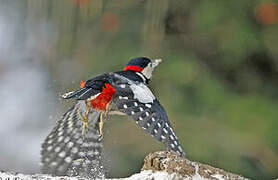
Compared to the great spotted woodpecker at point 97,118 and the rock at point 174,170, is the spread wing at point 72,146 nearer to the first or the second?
the great spotted woodpecker at point 97,118

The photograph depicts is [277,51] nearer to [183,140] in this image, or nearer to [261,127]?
[261,127]

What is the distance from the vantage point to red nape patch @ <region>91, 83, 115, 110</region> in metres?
1.67

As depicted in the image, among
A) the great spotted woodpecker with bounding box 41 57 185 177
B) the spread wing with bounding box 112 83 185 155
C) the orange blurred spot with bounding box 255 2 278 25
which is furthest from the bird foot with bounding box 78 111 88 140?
the orange blurred spot with bounding box 255 2 278 25

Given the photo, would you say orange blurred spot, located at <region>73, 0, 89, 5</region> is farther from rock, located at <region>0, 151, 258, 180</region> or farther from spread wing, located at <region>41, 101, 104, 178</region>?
rock, located at <region>0, 151, 258, 180</region>

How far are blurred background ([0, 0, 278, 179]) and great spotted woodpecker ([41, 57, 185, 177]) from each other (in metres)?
0.32

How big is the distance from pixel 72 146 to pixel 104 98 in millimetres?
296

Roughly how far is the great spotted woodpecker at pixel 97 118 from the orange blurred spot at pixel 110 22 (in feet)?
1.44

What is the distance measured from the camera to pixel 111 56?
7.91ft

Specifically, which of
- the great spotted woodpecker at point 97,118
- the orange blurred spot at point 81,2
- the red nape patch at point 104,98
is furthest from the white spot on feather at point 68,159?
the orange blurred spot at point 81,2

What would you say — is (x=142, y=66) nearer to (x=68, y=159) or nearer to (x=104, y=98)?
(x=104, y=98)

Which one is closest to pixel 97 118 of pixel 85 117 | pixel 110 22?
pixel 85 117

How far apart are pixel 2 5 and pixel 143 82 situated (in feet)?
5.53

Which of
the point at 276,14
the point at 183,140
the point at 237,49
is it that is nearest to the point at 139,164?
the point at 183,140

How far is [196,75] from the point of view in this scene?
93.5 inches
